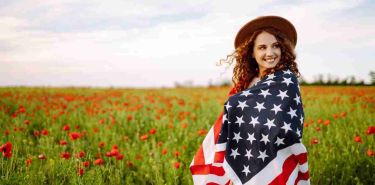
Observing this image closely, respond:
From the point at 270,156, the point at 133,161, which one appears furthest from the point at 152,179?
the point at 270,156

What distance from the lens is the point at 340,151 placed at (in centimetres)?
510

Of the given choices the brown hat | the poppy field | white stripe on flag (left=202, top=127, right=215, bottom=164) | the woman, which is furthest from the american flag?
the poppy field

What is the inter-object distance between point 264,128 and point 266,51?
2.35 feet

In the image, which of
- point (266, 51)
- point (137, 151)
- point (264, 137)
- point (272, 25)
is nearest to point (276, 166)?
point (264, 137)

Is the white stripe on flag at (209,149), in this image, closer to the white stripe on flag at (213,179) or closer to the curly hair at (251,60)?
the white stripe on flag at (213,179)

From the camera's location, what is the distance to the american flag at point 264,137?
2766 mm

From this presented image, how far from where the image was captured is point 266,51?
10.3 ft

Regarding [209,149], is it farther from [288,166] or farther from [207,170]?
[288,166]

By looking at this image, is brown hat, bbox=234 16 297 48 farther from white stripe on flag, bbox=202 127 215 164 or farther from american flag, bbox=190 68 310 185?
white stripe on flag, bbox=202 127 215 164

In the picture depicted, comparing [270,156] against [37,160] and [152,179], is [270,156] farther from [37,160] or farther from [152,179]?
[37,160]

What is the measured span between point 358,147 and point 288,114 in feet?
8.57

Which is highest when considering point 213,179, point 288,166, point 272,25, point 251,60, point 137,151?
point 272,25

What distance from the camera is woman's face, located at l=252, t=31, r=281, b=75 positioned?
3104 millimetres

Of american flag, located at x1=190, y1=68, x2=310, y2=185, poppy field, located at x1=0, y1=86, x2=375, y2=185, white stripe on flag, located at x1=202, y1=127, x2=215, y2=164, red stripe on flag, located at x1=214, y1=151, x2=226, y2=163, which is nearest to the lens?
american flag, located at x1=190, y1=68, x2=310, y2=185
